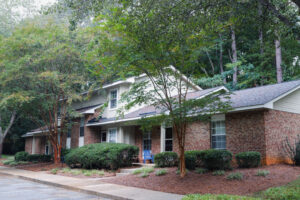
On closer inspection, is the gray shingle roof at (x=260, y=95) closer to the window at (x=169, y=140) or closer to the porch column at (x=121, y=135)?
the window at (x=169, y=140)

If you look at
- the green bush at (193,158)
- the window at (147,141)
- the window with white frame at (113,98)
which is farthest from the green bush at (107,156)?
the window with white frame at (113,98)

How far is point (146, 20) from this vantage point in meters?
9.87

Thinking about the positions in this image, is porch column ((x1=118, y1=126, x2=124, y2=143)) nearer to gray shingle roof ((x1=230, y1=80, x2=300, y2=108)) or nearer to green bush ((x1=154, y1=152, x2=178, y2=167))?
green bush ((x1=154, y1=152, x2=178, y2=167))

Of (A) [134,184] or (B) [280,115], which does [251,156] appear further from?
(A) [134,184]

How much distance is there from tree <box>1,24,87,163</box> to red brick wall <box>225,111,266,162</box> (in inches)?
404

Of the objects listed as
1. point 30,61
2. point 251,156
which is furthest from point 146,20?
point 30,61

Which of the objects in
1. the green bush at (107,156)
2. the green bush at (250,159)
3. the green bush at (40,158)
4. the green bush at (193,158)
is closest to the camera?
the green bush at (250,159)

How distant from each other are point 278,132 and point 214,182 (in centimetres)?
509

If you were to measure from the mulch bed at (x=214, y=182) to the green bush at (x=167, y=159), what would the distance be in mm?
1899

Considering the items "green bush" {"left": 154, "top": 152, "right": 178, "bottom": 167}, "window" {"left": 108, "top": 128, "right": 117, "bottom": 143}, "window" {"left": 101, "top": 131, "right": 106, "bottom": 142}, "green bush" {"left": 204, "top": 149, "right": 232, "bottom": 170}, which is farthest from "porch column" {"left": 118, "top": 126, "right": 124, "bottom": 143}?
"green bush" {"left": 204, "top": 149, "right": 232, "bottom": 170}

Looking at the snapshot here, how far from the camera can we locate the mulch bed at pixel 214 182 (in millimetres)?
9188

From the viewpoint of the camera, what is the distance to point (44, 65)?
763 inches

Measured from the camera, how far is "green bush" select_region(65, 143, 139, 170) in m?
15.4

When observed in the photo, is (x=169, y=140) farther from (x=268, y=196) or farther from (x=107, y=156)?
(x=268, y=196)
